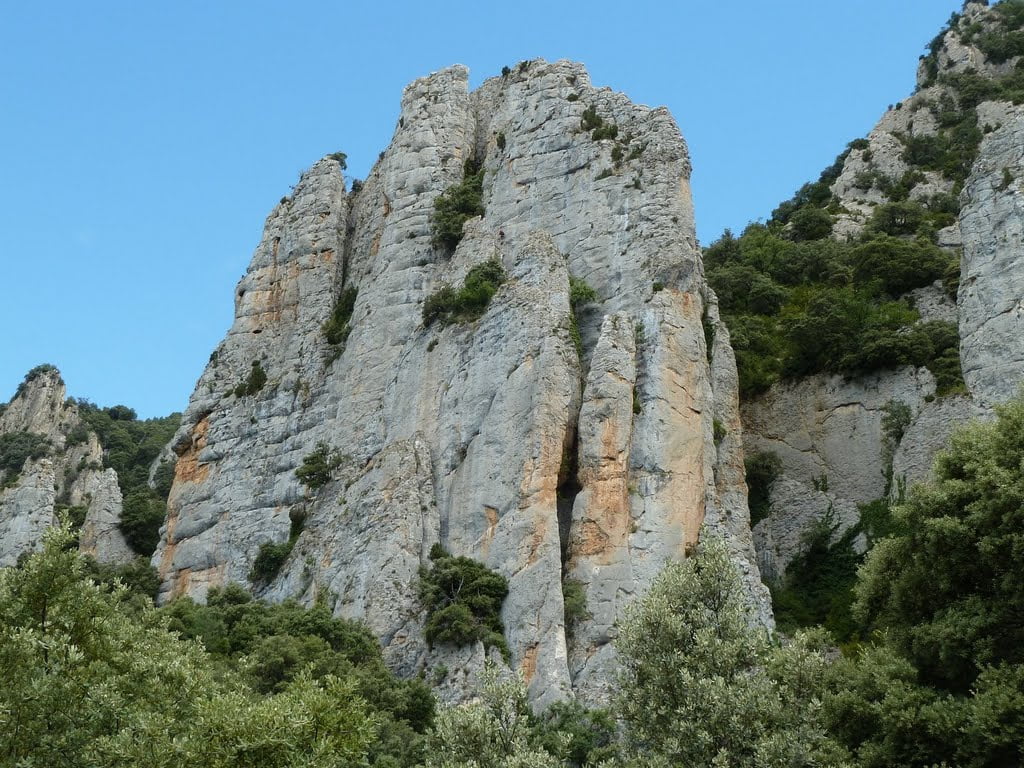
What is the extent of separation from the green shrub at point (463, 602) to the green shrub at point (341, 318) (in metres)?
16.2

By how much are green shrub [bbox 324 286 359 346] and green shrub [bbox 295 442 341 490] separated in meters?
5.92

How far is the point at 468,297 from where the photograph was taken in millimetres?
45750

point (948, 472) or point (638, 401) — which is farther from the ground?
point (638, 401)

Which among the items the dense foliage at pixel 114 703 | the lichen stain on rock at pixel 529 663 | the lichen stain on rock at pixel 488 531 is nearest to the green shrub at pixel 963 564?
the lichen stain on rock at pixel 529 663

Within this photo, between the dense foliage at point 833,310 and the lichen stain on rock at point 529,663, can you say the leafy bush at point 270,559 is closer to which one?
the lichen stain on rock at point 529,663

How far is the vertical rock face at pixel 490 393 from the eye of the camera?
124 ft

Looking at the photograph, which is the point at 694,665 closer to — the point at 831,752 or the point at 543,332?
the point at 831,752

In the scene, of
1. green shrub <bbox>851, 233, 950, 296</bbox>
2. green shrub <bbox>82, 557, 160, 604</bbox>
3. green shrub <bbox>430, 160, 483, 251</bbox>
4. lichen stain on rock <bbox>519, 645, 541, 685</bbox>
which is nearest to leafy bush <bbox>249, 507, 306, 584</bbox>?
green shrub <bbox>82, 557, 160, 604</bbox>

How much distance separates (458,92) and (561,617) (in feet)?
92.7

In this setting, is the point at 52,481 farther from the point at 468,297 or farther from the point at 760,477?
the point at 760,477

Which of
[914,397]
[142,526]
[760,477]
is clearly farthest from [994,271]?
[142,526]

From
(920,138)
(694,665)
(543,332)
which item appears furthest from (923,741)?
(920,138)

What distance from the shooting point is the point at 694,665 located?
80.7 ft

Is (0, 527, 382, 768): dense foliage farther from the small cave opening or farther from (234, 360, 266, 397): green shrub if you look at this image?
(234, 360, 266, 397): green shrub
